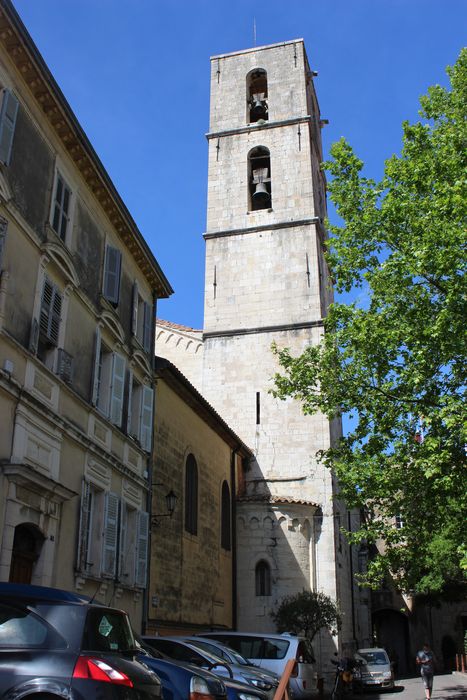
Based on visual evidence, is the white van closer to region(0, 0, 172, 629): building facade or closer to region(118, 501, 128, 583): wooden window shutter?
region(118, 501, 128, 583): wooden window shutter

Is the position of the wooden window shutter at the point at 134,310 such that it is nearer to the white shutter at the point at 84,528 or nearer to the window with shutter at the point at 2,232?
the white shutter at the point at 84,528

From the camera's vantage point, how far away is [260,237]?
29328 mm

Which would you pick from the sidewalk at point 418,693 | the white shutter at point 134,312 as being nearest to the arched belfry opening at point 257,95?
the white shutter at point 134,312

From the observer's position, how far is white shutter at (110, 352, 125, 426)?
14.0 metres

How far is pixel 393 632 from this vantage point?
147 feet

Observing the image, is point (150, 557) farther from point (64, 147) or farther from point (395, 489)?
point (64, 147)

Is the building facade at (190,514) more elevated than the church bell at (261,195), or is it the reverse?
the church bell at (261,195)

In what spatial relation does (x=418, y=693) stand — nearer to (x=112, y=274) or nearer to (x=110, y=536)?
(x=110, y=536)

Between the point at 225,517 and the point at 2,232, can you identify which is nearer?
the point at 2,232

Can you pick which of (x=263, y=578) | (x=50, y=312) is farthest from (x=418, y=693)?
(x=50, y=312)

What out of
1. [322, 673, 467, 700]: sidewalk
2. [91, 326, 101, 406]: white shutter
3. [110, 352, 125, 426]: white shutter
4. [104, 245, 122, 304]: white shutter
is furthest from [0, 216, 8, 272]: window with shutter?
[322, 673, 467, 700]: sidewalk

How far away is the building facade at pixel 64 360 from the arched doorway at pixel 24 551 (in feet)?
0.08

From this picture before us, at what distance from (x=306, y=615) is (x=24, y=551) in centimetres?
1265

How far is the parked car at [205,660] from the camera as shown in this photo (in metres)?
9.53
